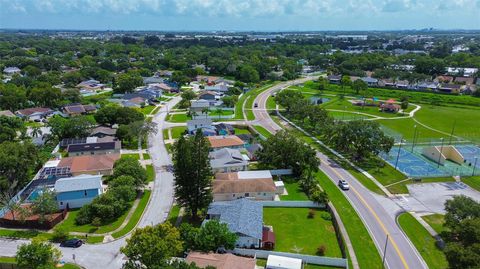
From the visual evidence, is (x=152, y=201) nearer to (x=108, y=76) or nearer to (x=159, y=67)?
(x=108, y=76)

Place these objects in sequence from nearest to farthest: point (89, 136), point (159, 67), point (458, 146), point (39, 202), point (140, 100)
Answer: point (39, 202) → point (458, 146) → point (89, 136) → point (140, 100) → point (159, 67)

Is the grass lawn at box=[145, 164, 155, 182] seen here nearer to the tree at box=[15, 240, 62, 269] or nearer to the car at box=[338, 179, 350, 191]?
the tree at box=[15, 240, 62, 269]

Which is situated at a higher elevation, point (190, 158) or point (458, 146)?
point (190, 158)

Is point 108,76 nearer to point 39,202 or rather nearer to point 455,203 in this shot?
point 39,202

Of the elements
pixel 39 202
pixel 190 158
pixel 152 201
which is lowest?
pixel 152 201

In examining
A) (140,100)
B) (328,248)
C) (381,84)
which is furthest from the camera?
(381,84)

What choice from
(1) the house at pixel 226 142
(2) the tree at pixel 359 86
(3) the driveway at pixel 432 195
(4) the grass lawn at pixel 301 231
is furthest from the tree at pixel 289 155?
(2) the tree at pixel 359 86

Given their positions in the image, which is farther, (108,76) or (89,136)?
(108,76)

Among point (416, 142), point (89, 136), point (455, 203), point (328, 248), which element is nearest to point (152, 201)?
point (328, 248)
